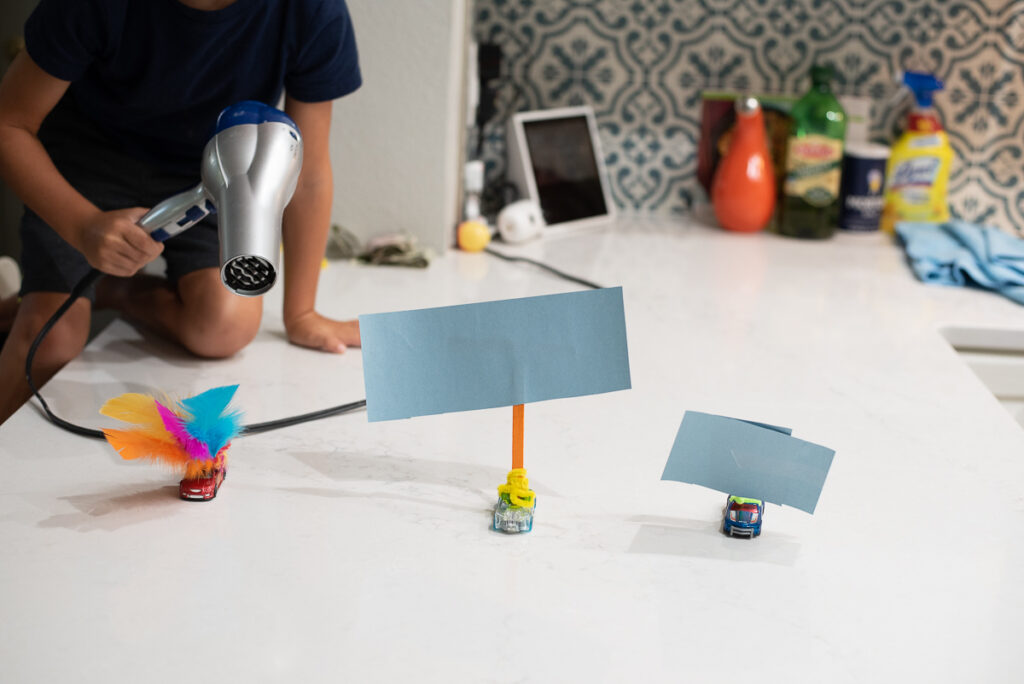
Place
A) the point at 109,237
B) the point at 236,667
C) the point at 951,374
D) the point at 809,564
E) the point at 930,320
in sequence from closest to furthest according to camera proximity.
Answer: the point at 236,667 < the point at 809,564 < the point at 109,237 < the point at 951,374 < the point at 930,320

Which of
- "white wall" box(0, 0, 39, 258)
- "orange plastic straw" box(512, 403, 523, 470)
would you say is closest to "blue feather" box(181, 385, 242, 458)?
"orange plastic straw" box(512, 403, 523, 470)

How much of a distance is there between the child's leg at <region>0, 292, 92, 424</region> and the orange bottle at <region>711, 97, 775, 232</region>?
3.41 ft

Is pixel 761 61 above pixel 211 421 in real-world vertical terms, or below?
above

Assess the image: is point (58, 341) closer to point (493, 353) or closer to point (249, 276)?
point (249, 276)

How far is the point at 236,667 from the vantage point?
0.56m

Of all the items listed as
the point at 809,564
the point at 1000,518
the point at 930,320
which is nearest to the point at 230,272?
the point at 809,564

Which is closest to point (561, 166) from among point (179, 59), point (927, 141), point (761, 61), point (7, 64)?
point (761, 61)

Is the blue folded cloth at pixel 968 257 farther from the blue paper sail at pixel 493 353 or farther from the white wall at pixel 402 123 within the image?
the blue paper sail at pixel 493 353

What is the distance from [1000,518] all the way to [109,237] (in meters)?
0.81

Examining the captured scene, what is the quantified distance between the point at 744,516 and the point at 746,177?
1024 millimetres

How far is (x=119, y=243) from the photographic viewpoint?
2.95 ft

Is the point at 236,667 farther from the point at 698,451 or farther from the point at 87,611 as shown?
the point at 698,451

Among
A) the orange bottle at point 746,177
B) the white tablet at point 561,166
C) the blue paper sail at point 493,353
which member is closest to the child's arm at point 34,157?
the blue paper sail at point 493,353

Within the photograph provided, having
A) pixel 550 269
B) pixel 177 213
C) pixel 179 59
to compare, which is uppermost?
pixel 179 59
